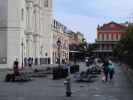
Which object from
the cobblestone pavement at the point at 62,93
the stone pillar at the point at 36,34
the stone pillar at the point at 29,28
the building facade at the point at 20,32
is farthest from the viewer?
the stone pillar at the point at 36,34

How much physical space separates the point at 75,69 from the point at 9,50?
29047 millimetres

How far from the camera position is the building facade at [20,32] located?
8638 cm

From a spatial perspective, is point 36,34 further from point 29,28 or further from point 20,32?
point 20,32

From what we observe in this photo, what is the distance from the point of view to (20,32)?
87.0 metres

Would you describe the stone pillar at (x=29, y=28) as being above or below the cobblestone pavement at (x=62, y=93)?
above

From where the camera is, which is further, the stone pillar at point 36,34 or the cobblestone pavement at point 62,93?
the stone pillar at point 36,34

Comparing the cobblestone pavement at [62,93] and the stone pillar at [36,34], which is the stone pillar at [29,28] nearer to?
the stone pillar at [36,34]

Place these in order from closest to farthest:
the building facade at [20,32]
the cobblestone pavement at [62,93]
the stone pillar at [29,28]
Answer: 1. the cobblestone pavement at [62,93]
2. the building facade at [20,32]
3. the stone pillar at [29,28]

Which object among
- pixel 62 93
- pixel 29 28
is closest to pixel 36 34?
pixel 29 28

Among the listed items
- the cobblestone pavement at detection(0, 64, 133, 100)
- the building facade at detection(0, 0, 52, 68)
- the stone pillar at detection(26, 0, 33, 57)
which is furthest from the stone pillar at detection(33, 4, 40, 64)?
the cobblestone pavement at detection(0, 64, 133, 100)

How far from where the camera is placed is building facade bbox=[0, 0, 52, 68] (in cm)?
8638

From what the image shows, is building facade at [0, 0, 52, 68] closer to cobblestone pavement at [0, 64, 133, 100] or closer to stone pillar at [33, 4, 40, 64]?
stone pillar at [33, 4, 40, 64]

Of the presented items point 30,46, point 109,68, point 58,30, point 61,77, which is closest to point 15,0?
point 30,46

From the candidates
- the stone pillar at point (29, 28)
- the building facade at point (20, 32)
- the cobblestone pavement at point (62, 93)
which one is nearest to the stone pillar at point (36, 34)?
the building facade at point (20, 32)
